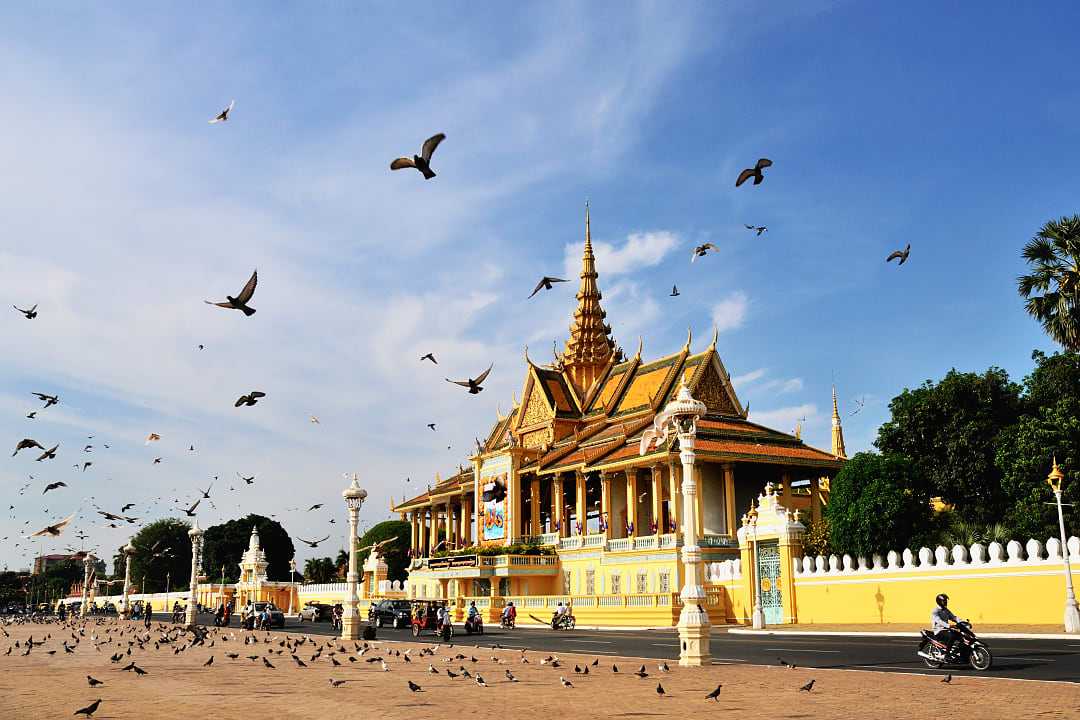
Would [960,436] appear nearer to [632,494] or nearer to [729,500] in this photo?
[729,500]

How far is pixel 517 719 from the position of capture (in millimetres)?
10180

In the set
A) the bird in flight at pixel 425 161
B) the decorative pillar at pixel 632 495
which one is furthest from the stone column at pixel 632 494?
the bird in flight at pixel 425 161

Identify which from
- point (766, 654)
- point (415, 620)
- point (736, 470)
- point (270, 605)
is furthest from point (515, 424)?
point (766, 654)

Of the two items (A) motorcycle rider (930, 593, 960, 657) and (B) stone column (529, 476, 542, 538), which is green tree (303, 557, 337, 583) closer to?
(B) stone column (529, 476, 542, 538)

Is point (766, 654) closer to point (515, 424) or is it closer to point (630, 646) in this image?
point (630, 646)

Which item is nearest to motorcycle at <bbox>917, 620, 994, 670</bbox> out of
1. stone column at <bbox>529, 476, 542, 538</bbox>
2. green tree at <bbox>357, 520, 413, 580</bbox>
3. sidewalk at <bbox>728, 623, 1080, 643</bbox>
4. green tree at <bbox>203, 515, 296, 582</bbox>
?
sidewalk at <bbox>728, 623, 1080, 643</bbox>

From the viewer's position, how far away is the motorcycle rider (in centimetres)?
1552

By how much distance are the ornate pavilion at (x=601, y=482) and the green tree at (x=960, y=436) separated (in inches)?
312

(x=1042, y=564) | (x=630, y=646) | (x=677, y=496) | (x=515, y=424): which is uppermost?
(x=515, y=424)

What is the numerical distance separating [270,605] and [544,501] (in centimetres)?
2035

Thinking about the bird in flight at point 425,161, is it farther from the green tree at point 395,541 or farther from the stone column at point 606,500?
the green tree at point 395,541

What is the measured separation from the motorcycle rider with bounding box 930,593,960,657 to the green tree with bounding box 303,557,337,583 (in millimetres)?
78863

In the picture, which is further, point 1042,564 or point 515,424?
point 515,424

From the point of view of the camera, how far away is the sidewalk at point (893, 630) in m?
22.7
